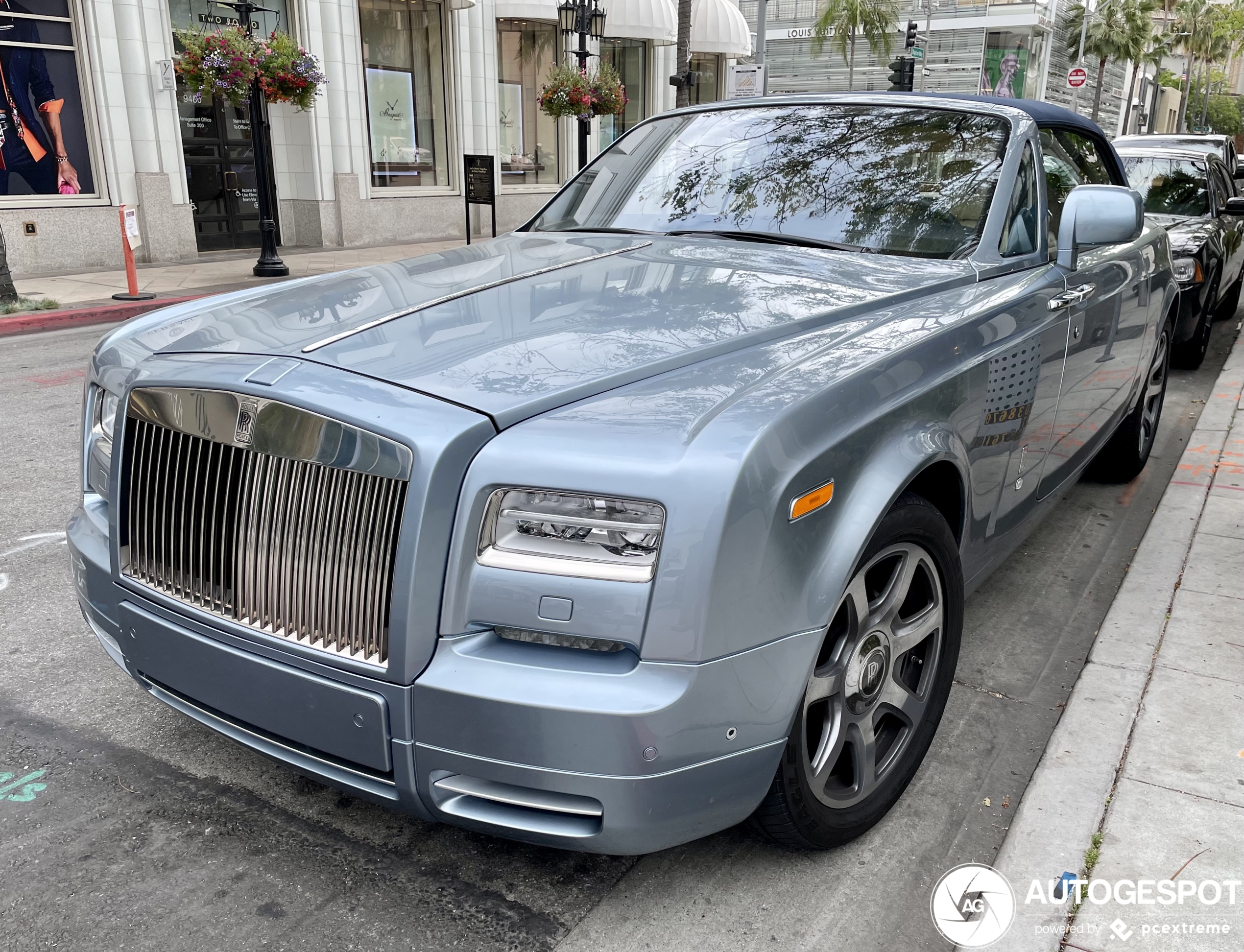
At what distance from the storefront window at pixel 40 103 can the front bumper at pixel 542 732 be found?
14641 mm

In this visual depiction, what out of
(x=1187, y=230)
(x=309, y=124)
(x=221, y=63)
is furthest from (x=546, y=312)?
(x=309, y=124)

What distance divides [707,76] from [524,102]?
26.9 feet

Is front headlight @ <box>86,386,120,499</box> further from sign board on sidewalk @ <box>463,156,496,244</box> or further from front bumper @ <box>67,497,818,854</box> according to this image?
sign board on sidewalk @ <box>463,156,496,244</box>

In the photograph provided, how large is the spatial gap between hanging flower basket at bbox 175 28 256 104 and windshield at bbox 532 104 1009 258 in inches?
442

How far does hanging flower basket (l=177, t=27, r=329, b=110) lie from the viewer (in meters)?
13.2

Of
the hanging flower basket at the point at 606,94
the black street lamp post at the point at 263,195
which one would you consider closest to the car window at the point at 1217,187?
the black street lamp post at the point at 263,195

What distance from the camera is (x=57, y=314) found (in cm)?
1091

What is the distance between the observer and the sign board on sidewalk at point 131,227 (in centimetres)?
1180

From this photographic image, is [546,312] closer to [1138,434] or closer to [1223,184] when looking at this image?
[1138,434]

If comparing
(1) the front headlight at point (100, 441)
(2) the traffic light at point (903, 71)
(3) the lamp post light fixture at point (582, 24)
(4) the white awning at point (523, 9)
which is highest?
(4) the white awning at point (523, 9)

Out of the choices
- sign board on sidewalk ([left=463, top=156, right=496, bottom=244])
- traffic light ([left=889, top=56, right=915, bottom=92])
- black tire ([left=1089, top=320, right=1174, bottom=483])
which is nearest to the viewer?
black tire ([left=1089, top=320, right=1174, bottom=483])

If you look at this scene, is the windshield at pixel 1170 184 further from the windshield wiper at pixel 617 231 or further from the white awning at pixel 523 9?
the white awning at pixel 523 9

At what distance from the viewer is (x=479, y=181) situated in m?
15.8

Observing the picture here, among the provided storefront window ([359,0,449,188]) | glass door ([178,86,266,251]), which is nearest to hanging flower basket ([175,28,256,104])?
glass door ([178,86,266,251])
